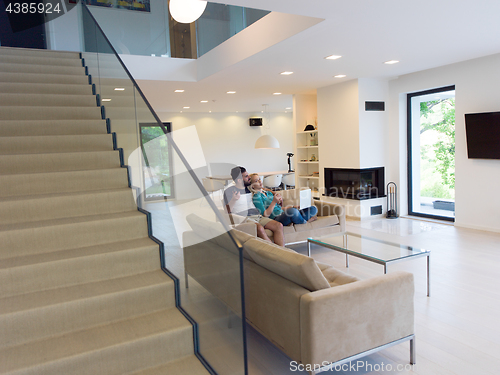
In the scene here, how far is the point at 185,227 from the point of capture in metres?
2.52

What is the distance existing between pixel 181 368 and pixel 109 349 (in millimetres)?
451

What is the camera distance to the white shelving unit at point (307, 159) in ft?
29.2

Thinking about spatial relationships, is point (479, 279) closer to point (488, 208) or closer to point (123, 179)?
point (488, 208)

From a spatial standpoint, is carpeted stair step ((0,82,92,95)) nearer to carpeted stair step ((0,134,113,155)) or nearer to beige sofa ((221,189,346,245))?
carpeted stair step ((0,134,113,155))

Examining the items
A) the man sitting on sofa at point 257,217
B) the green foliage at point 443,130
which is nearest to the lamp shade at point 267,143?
the green foliage at point 443,130

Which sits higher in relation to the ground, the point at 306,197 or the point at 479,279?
the point at 306,197

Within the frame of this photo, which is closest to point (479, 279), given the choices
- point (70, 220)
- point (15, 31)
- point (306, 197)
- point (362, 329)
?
point (306, 197)

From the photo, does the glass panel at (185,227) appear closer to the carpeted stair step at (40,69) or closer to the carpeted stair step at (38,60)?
the carpeted stair step at (40,69)

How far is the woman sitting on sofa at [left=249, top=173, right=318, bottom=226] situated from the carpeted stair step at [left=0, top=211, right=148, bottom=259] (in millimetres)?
2138

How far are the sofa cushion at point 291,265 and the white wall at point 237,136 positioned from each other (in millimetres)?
9728

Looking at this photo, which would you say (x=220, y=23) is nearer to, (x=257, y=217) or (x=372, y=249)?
(x=257, y=217)

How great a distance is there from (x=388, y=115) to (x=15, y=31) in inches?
288

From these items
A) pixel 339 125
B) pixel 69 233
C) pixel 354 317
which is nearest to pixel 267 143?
pixel 339 125

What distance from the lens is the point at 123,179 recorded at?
3.50 m
